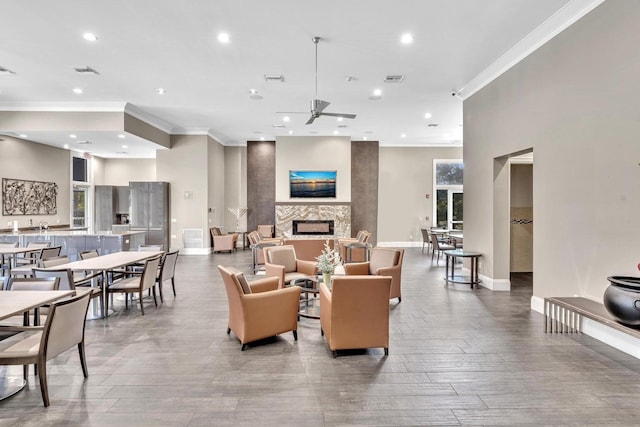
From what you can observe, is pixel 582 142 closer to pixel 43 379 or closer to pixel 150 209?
pixel 43 379

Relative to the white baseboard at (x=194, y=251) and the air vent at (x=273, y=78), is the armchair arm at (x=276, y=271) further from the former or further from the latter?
the white baseboard at (x=194, y=251)

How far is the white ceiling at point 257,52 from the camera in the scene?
4.38 meters

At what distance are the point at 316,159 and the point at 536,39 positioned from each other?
7893 millimetres

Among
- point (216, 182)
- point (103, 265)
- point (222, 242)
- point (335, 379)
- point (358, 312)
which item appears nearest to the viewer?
point (335, 379)

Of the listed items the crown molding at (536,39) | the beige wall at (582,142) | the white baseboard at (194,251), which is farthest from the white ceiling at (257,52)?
the white baseboard at (194,251)

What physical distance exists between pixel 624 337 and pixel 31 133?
479 inches

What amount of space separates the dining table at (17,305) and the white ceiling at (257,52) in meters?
3.47

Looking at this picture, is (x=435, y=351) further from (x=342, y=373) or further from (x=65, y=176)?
(x=65, y=176)

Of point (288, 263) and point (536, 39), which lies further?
point (288, 263)

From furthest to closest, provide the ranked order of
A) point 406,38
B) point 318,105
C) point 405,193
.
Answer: point 405,193 < point 318,105 < point 406,38

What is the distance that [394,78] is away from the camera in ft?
22.2

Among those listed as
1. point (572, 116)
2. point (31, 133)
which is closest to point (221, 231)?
point (31, 133)

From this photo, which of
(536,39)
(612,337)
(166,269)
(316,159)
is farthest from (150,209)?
(612,337)

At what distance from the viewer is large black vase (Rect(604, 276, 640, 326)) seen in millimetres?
3129
